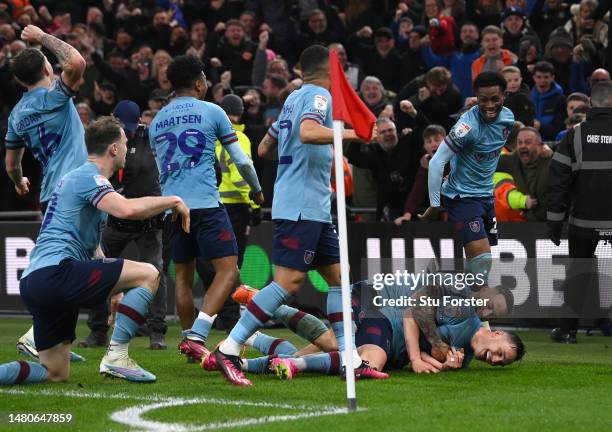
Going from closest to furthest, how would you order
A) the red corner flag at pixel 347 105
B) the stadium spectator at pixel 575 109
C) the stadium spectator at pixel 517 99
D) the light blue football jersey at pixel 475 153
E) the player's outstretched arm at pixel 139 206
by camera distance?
the red corner flag at pixel 347 105
the player's outstretched arm at pixel 139 206
the light blue football jersey at pixel 475 153
the stadium spectator at pixel 575 109
the stadium spectator at pixel 517 99

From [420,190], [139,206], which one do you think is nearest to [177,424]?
[139,206]

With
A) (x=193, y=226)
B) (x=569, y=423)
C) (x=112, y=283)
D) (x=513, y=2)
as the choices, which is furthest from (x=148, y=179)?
(x=513, y=2)

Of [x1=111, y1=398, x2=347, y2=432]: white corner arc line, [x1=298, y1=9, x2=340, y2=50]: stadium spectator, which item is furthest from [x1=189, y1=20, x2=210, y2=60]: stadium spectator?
[x1=111, y1=398, x2=347, y2=432]: white corner arc line

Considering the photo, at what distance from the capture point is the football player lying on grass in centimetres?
936

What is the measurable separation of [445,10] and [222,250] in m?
10.3

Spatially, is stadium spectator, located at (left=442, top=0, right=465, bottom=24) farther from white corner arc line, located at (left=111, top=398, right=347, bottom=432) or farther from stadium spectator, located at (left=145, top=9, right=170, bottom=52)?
white corner arc line, located at (left=111, top=398, right=347, bottom=432)

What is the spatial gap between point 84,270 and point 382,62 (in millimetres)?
11083

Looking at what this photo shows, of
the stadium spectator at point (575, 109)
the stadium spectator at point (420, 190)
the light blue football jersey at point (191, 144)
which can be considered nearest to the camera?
the light blue football jersey at point (191, 144)

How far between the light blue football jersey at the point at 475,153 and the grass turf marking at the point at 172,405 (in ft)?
13.0

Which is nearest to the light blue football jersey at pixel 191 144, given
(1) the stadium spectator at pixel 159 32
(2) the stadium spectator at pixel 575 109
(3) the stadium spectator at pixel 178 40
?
(2) the stadium spectator at pixel 575 109

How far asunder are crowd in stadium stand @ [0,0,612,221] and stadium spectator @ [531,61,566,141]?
2 centimetres

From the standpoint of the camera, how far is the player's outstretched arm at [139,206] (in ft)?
27.3

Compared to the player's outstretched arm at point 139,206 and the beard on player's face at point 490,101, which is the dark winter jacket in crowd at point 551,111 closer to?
the beard on player's face at point 490,101

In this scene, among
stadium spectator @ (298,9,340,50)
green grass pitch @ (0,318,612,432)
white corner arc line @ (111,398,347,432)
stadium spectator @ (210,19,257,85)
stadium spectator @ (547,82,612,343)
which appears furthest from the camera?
stadium spectator @ (210,19,257,85)
